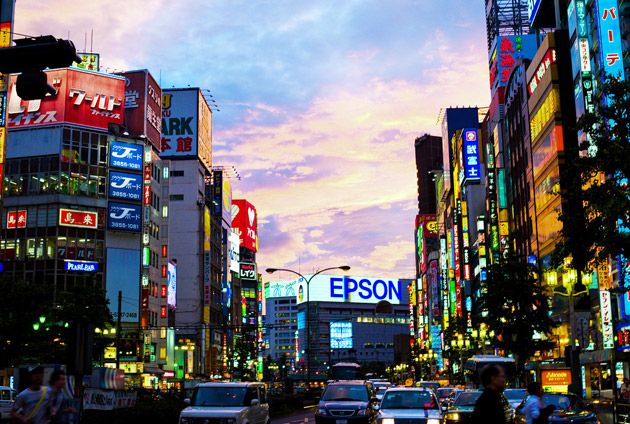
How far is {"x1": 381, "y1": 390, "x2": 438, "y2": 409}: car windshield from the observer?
2441 centimetres

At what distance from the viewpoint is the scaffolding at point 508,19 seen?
11919cm

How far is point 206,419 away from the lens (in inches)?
870

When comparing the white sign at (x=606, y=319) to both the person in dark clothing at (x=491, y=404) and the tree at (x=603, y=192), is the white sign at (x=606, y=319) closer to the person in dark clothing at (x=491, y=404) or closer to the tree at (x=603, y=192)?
the tree at (x=603, y=192)

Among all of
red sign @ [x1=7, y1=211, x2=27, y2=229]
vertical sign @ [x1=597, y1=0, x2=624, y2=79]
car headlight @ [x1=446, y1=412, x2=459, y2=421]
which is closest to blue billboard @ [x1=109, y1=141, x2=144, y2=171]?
red sign @ [x1=7, y1=211, x2=27, y2=229]

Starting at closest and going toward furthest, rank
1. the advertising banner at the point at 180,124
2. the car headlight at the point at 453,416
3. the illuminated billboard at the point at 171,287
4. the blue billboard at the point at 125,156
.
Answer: the car headlight at the point at 453,416 < the blue billboard at the point at 125,156 < the illuminated billboard at the point at 171,287 < the advertising banner at the point at 180,124

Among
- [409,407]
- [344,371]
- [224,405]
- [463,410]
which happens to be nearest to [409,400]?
[409,407]

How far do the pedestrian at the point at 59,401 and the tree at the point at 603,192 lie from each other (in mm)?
17878

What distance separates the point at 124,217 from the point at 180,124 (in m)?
44.2

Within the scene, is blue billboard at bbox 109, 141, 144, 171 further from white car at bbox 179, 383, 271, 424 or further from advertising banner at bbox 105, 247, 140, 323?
white car at bbox 179, 383, 271, 424

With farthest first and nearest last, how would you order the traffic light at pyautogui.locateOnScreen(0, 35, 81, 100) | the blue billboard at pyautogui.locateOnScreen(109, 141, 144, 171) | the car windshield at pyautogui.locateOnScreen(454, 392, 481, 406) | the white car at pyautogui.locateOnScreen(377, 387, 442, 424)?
the blue billboard at pyautogui.locateOnScreen(109, 141, 144, 171)
the car windshield at pyautogui.locateOnScreen(454, 392, 481, 406)
the white car at pyautogui.locateOnScreen(377, 387, 442, 424)
the traffic light at pyautogui.locateOnScreen(0, 35, 81, 100)

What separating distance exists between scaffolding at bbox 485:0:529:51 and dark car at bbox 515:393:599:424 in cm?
10052

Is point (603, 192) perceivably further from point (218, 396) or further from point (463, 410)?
point (218, 396)

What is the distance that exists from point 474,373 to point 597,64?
25136mm

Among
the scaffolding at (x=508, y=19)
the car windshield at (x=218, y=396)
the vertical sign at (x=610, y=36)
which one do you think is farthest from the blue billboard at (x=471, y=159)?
the car windshield at (x=218, y=396)
